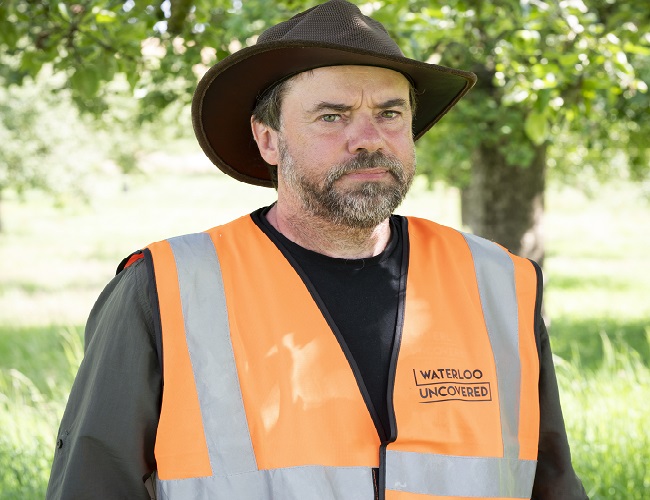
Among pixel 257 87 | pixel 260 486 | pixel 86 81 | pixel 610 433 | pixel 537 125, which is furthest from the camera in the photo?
pixel 610 433

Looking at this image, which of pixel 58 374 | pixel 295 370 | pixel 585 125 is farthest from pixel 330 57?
pixel 585 125

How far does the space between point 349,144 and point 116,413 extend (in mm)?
964

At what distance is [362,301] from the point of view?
2.52 m

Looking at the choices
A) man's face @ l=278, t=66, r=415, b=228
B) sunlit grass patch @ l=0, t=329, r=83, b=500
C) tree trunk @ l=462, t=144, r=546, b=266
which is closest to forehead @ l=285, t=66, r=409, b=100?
man's face @ l=278, t=66, r=415, b=228

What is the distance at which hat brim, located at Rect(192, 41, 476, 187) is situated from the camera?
256 centimetres

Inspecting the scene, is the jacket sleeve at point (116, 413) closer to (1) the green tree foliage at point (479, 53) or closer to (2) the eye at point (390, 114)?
(2) the eye at point (390, 114)

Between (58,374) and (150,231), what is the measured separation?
26.8 metres

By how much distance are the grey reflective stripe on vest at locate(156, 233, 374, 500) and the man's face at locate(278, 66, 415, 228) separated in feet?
1.51

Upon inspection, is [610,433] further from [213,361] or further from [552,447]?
[213,361]

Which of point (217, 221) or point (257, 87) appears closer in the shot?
point (257, 87)

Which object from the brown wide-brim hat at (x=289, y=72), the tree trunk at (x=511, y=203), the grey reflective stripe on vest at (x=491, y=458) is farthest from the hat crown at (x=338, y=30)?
the tree trunk at (x=511, y=203)

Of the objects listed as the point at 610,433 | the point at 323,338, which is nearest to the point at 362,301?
the point at 323,338

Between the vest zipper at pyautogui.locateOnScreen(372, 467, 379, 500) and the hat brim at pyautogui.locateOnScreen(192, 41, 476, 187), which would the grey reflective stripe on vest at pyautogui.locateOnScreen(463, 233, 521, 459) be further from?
the hat brim at pyautogui.locateOnScreen(192, 41, 476, 187)

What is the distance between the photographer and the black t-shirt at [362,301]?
239cm
